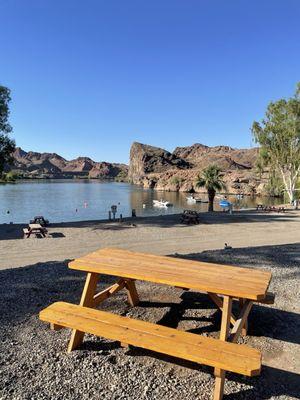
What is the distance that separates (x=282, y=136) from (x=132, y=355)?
39.2 meters

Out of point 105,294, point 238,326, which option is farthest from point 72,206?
point 238,326

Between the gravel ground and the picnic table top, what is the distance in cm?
98

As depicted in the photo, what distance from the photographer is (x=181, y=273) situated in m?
4.59

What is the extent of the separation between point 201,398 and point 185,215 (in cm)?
2269

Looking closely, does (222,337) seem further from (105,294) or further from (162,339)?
(105,294)

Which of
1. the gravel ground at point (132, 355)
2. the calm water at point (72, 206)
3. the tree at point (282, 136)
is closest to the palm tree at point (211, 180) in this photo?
the tree at point (282, 136)

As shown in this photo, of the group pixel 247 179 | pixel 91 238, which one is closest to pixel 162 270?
pixel 91 238

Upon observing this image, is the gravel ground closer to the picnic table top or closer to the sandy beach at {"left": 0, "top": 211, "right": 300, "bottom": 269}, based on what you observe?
the picnic table top

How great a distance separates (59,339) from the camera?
4793 mm

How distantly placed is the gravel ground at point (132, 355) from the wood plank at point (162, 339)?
0.53 meters

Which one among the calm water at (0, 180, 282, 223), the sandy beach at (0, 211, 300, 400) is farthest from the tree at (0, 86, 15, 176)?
the sandy beach at (0, 211, 300, 400)

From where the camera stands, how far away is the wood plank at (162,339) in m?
3.35

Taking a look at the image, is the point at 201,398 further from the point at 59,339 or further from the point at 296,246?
the point at 296,246

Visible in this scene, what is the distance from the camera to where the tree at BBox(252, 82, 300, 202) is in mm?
38000
